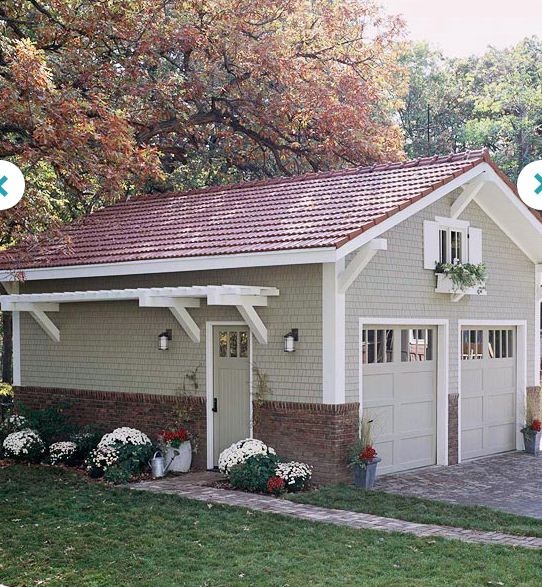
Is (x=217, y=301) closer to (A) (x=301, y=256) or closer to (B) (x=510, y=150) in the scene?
A: (A) (x=301, y=256)

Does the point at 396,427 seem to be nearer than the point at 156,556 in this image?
No

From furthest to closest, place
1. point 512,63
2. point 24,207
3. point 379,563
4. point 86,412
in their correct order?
point 512,63 < point 86,412 < point 24,207 < point 379,563

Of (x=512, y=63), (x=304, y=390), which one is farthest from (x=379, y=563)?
(x=512, y=63)

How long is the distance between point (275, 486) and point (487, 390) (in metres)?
5.37

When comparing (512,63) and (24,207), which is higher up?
(512,63)

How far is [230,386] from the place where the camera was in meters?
13.4

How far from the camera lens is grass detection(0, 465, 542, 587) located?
7.72 meters

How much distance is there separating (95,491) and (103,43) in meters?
8.78

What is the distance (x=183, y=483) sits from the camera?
1230 centimetres

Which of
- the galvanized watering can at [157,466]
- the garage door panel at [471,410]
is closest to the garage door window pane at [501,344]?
the garage door panel at [471,410]

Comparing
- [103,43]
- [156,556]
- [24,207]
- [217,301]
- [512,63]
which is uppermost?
[512,63]

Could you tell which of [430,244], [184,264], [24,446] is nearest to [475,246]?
[430,244]

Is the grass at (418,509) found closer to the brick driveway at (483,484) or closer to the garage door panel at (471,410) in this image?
the brick driveway at (483,484)

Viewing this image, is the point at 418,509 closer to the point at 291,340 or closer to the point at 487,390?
the point at 291,340
